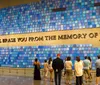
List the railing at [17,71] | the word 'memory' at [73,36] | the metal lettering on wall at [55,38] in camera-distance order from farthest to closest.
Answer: the railing at [17,71] < the word 'memory' at [73,36] < the metal lettering on wall at [55,38]

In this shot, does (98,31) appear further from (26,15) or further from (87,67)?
(26,15)

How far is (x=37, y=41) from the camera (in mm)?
25297

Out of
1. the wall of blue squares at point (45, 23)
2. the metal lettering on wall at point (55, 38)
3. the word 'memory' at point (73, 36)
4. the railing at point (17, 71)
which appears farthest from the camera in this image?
the railing at point (17, 71)

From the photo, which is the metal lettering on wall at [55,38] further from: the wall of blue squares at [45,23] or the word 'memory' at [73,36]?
the wall of blue squares at [45,23]

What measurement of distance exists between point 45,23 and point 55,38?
1.57 meters

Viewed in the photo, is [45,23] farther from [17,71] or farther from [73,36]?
[17,71]

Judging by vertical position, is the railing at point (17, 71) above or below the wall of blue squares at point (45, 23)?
→ below

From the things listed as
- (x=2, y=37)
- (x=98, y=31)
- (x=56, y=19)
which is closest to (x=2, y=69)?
(x=2, y=37)

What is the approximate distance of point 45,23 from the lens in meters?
24.7

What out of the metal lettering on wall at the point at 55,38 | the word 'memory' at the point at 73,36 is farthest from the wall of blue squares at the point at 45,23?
the word 'memory' at the point at 73,36

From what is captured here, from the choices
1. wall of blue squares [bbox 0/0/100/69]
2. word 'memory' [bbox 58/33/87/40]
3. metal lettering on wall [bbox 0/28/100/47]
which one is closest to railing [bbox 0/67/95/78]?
wall of blue squares [bbox 0/0/100/69]

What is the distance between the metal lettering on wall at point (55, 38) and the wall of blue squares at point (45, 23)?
0.29 metres

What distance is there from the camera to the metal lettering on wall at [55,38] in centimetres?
2188

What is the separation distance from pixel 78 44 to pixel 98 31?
1.87m
